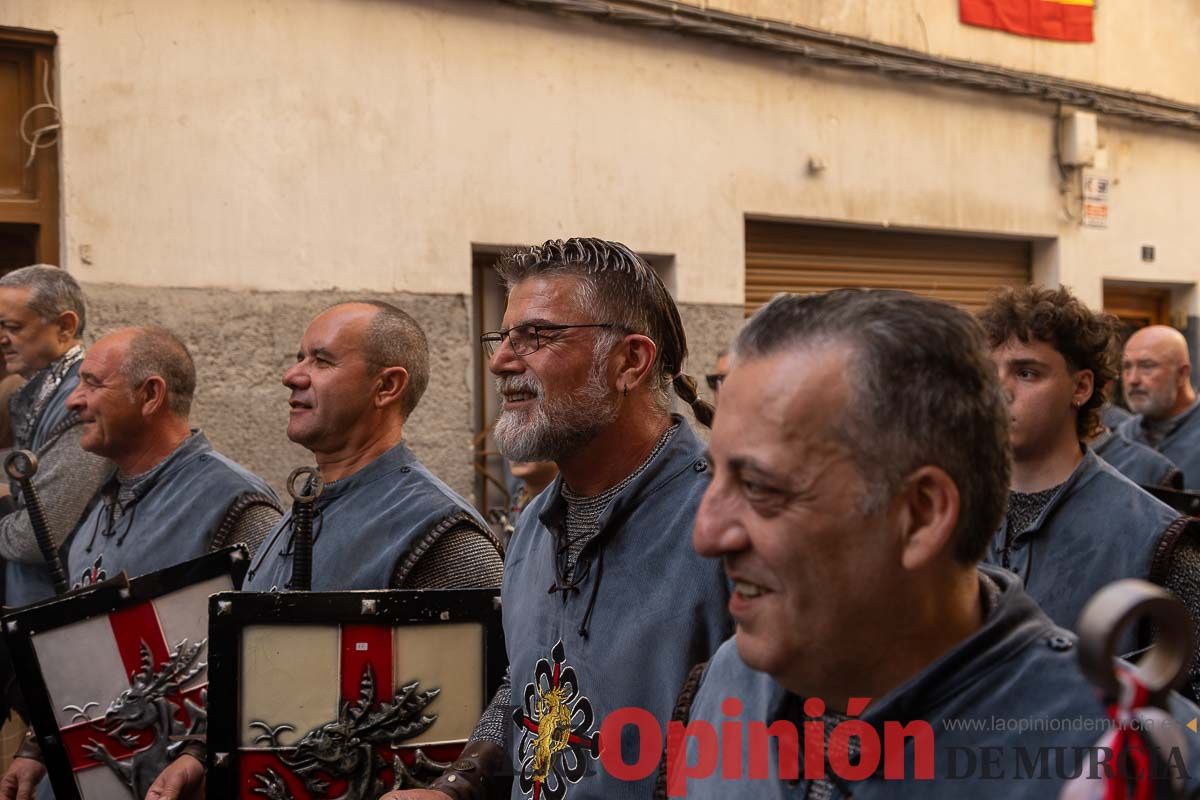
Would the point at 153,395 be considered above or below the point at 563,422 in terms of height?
above

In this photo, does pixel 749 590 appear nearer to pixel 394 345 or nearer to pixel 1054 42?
pixel 394 345

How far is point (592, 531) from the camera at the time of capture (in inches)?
112

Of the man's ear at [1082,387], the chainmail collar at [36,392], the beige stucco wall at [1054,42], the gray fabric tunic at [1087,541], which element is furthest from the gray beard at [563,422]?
the beige stucco wall at [1054,42]

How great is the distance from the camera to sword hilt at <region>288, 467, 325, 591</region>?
3.56 m

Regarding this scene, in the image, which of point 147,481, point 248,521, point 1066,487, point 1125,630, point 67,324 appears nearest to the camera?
point 1125,630

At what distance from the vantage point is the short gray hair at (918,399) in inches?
64.9

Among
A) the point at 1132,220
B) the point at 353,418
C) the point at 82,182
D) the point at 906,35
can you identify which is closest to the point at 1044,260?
the point at 1132,220

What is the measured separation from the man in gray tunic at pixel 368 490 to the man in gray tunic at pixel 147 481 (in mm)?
504

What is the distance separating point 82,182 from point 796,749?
18.3ft

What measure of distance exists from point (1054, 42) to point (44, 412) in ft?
27.8

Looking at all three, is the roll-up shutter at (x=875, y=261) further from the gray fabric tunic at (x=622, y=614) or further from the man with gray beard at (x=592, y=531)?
the gray fabric tunic at (x=622, y=614)

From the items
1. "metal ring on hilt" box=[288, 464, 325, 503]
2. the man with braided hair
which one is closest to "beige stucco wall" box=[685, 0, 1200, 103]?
the man with braided hair

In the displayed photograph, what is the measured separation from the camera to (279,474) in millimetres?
7062

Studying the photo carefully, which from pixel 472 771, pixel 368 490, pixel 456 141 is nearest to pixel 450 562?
pixel 368 490
